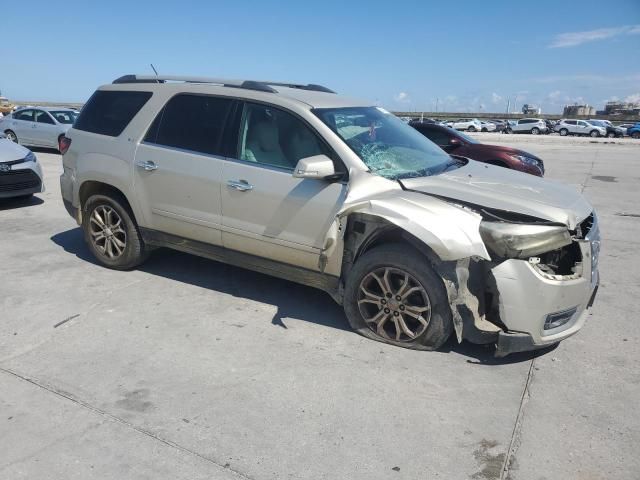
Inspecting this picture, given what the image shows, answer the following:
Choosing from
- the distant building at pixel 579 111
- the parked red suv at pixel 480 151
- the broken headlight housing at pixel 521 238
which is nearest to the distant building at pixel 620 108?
the distant building at pixel 579 111

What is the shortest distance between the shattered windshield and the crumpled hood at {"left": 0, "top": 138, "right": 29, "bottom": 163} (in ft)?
20.2

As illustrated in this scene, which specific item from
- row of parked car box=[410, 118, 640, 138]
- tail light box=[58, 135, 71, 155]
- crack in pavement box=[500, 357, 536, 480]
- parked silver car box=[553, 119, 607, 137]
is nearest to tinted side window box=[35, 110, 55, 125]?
tail light box=[58, 135, 71, 155]

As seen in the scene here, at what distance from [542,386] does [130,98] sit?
447 cm

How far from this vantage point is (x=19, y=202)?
28.9ft

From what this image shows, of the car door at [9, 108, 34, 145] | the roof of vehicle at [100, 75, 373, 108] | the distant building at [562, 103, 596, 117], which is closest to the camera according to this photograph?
the roof of vehicle at [100, 75, 373, 108]

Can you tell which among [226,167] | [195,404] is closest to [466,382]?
[195,404]

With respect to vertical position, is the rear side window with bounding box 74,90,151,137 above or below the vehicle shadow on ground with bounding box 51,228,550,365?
above

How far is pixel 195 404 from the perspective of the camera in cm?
314

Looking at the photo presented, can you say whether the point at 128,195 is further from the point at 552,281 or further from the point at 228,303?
the point at 552,281

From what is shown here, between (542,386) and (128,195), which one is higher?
(128,195)

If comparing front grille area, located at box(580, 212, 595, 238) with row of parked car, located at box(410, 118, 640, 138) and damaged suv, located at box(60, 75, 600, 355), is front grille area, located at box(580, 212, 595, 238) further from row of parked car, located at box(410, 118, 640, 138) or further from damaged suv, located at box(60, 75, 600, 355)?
row of parked car, located at box(410, 118, 640, 138)

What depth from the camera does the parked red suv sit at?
991cm

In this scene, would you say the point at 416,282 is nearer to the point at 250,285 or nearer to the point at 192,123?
the point at 250,285

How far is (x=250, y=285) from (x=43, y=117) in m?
14.6
